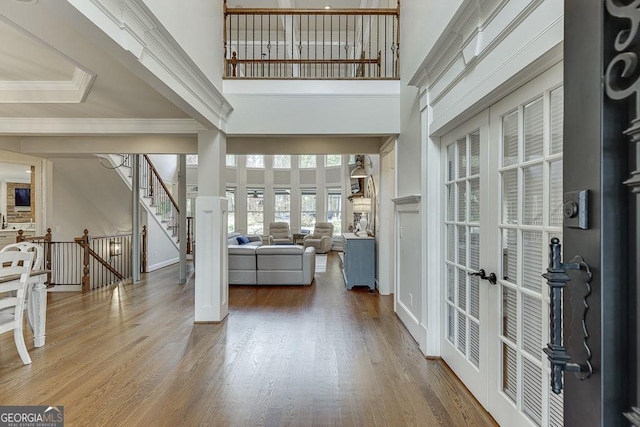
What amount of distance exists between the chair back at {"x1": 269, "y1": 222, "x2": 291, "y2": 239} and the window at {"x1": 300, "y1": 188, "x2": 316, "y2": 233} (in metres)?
1.17

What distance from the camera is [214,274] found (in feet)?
12.8

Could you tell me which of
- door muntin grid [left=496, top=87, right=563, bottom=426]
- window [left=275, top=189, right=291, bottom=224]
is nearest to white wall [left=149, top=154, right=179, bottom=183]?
window [left=275, top=189, right=291, bottom=224]

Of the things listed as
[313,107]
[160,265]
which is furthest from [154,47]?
[160,265]

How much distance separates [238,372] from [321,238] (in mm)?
7905

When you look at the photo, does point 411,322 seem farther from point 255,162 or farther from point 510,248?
point 255,162

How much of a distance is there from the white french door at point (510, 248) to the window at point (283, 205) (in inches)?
395

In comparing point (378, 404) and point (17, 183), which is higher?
point (17, 183)

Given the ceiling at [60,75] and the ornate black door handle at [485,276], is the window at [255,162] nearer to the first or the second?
the ceiling at [60,75]

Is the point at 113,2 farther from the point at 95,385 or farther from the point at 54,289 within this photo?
the point at 54,289

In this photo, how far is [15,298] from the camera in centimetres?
278

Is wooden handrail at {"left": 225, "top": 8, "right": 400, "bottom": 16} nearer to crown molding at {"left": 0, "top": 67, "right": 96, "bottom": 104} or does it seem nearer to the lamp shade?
crown molding at {"left": 0, "top": 67, "right": 96, "bottom": 104}

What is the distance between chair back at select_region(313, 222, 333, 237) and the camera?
11357mm

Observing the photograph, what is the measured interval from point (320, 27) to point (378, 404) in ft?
27.3

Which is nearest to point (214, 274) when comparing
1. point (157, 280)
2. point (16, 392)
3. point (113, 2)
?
point (16, 392)
